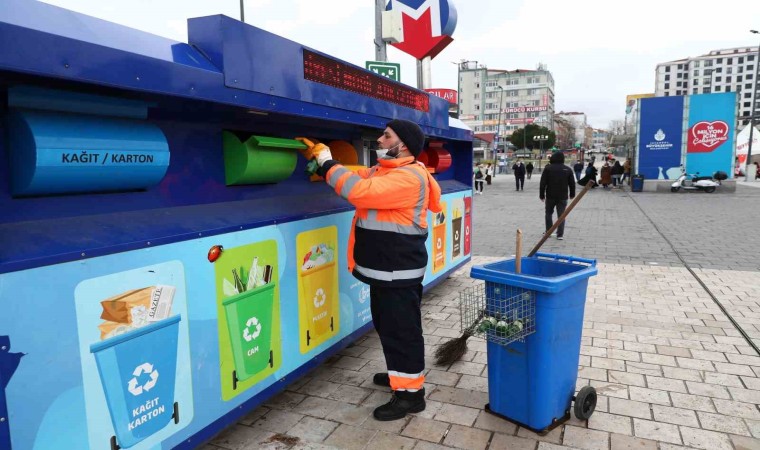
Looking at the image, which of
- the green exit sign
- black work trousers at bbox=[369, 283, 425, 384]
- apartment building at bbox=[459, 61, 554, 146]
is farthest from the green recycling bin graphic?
apartment building at bbox=[459, 61, 554, 146]

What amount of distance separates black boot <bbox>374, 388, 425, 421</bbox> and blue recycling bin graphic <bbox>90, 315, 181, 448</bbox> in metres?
1.22

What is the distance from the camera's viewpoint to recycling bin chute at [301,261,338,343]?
3297 millimetres

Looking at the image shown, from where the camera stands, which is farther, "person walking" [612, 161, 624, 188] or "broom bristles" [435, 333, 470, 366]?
"person walking" [612, 161, 624, 188]

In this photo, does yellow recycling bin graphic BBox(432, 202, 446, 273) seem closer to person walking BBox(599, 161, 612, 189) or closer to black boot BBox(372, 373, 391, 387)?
black boot BBox(372, 373, 391, 387)

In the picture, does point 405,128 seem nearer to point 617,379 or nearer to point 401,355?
point 401,355

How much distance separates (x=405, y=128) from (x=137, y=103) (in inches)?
59.9

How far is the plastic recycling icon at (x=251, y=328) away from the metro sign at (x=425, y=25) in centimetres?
510

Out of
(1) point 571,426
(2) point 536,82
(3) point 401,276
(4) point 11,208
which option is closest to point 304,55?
(3) point 401,276

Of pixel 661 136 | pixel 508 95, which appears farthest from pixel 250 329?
pixel 508 95

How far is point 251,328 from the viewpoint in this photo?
2785 mm

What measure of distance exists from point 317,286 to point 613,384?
7.27ft

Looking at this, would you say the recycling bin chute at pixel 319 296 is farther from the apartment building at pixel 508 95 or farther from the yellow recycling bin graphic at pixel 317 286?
the apartment building at pixel 508 95

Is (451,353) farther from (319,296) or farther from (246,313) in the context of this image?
(246,313)

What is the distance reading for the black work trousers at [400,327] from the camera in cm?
307
